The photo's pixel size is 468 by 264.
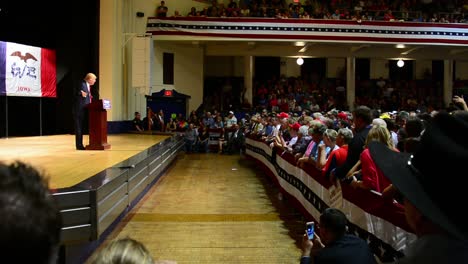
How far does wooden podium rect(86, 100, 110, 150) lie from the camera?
9.06 meters

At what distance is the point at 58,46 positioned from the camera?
639 inches

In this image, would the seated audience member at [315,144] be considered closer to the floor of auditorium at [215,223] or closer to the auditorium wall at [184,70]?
the floor of auditorium at [215,223]

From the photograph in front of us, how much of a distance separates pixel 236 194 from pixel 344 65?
18761 millimetres

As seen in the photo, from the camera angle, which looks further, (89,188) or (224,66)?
(224,66)

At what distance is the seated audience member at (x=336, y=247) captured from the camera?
2.72 m

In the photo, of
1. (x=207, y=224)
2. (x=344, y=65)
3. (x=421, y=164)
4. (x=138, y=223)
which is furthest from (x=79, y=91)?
(x=344, y=65)

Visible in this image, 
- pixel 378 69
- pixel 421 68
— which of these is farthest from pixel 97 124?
pixel 421 68

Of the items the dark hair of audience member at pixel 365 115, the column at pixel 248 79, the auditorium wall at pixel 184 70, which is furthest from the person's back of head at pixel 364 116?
the column at pixel 248 79

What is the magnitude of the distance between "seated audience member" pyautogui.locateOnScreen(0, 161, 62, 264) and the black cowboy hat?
2.59 feet

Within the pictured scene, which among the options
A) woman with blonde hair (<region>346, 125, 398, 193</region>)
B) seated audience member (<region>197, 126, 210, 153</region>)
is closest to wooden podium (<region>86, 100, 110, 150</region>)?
woman with blonde hair (<region>346, 125, 398, 193</region>)

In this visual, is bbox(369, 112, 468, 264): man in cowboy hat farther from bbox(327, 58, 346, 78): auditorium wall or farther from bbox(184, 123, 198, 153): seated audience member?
bbox(327, 58, 346, 78): auditorium wall

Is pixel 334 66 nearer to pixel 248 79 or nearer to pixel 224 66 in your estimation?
pixel 248 79

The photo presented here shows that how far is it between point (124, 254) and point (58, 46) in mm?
16435

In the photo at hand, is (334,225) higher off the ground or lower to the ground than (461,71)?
lower
